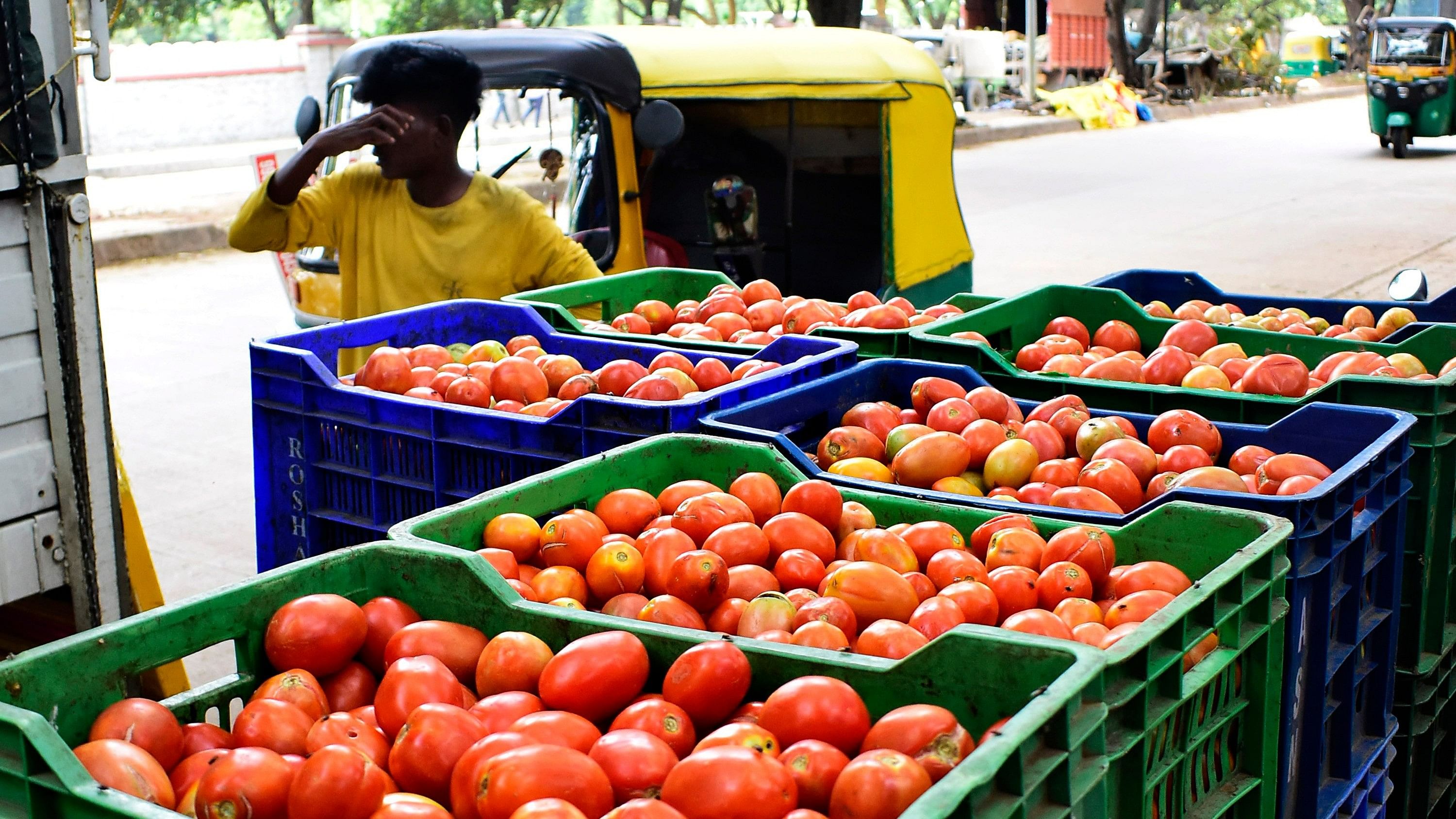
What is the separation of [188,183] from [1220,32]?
32.7 meters

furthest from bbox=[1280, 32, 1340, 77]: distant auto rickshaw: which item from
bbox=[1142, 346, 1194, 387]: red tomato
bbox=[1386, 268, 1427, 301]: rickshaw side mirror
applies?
bbox=[1142, 346, 1194, 387]: red tomato

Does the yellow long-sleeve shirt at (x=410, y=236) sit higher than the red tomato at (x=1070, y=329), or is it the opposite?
the yellow long-sleeve shirt at (x=410, y=236)

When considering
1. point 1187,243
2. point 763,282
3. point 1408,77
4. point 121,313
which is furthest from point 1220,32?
point 763,282

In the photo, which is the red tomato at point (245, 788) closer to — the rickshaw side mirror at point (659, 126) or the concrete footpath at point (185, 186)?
the rickshaw side mirror at point (659, 126)

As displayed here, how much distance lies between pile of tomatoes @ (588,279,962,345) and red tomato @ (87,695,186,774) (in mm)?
2293

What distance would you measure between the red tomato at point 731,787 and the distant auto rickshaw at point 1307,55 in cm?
4907

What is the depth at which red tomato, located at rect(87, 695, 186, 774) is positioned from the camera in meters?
1.75

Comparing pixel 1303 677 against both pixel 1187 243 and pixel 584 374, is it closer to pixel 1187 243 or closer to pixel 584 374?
pixel 584 374

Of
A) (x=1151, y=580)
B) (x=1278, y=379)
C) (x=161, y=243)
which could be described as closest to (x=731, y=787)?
(x=1151, y=580)

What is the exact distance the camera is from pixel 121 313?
1115 centimetres

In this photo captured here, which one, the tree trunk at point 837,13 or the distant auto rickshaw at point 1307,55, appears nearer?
the tree trunk at point 837,13

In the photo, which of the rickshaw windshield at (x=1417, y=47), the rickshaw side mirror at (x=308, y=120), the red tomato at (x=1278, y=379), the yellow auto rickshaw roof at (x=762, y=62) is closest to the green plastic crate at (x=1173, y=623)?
the red tomato at (x=1278, y=379)

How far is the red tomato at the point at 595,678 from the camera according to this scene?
5.96 ft

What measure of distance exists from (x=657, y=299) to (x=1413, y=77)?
18.2 m
